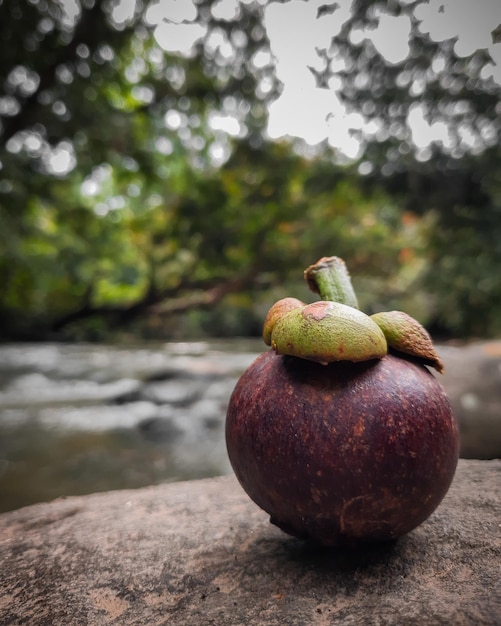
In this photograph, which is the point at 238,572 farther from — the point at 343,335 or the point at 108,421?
the point at 108,421

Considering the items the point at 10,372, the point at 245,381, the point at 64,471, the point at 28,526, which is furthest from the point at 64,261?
the point at 245,381

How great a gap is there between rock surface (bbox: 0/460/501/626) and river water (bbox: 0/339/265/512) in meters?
2.11

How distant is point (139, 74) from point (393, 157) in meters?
5.25

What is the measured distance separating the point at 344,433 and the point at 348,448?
0.15ft

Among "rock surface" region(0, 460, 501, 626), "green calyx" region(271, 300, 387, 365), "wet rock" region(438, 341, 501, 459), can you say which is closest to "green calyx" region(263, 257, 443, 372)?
"green calyx" region(271, 300, 387, 365)

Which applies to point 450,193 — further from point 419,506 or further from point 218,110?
point 419,506

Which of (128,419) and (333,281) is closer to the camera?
(333,281)

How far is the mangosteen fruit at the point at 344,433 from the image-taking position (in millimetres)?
1352

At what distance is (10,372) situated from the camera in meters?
8.44

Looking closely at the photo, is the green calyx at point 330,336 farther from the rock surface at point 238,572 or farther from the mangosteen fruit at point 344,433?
the rock surface at point 238,572

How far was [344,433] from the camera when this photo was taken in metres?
1.35

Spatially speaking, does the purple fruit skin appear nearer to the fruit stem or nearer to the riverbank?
the fruit stem

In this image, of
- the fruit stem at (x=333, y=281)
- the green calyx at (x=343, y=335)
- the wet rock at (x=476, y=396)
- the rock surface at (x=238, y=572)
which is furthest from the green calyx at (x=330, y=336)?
the wet rock at (x=476, y=396)

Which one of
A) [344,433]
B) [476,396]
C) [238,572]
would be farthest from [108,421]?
[344,433]
